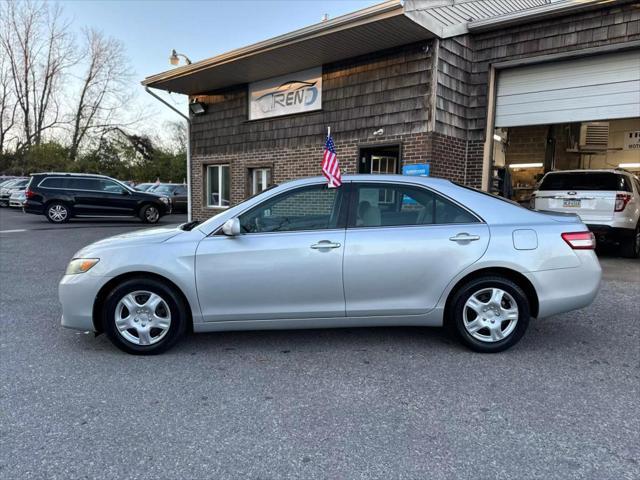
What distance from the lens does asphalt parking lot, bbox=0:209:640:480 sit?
228 cm

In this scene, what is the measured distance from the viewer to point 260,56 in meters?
9.98

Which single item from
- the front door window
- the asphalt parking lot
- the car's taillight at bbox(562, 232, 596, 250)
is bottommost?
the asphalt parking lot

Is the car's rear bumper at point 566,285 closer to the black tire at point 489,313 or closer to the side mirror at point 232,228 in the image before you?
the black tire at point 489,313

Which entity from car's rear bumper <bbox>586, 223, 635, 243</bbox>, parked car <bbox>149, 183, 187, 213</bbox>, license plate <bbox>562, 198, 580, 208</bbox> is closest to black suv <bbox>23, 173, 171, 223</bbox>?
parked car <bbox>149, 183, 187, 213</bbox>

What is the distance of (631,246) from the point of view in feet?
27.7

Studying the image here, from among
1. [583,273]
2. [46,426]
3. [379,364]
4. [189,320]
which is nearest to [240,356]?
[189,320]

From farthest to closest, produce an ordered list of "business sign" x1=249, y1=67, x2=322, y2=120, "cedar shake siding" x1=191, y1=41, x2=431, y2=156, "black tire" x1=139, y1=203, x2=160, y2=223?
"black tire" x1=139, y1=203, x2=160, y2=223 → "business sign" x1=249, y1=67, x2=322, y2=120 → "cedar shake siding" x1=191, y1=41, x2=431, y2=156

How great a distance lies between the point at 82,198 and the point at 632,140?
18663mm

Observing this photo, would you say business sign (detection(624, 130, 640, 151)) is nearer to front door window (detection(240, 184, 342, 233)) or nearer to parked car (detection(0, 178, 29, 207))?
front door window (detection(240, 184, 342, 233))

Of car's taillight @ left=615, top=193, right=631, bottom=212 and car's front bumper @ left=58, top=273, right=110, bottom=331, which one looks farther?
car's taillight @ left=615, top=193, right=631, bottom=212

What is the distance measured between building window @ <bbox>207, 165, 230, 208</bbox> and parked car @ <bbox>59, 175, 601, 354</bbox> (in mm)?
10047

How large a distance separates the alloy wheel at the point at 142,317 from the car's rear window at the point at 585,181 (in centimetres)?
779

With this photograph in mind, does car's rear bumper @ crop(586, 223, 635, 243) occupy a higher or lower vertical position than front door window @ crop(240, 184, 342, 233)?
lower

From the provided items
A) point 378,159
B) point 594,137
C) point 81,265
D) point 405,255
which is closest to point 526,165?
point 594,137
